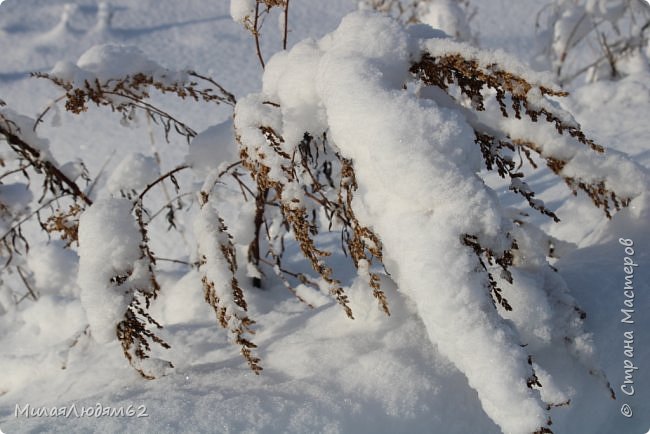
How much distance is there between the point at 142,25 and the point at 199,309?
7.88 metres

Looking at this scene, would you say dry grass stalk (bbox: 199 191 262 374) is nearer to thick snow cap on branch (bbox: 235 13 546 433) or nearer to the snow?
thick snow cap on branch (bbox: 235 13 546 433)

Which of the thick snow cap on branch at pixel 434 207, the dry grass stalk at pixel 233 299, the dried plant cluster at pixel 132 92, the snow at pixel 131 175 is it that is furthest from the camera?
the snow at pixel 131 175

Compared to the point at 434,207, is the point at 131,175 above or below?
above

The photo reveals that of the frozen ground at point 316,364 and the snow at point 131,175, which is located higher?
the snow at point 131,175

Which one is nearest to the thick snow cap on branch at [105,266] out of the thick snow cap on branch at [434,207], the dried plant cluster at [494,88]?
the thick snow cap on branch at [434,207]

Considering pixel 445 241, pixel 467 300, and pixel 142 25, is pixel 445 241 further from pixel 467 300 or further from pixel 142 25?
pixel 142 25

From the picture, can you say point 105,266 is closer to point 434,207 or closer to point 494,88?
point 434,207

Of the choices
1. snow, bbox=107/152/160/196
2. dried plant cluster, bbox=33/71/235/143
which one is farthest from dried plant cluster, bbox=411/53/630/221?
snow, bbox=107/152/160/196

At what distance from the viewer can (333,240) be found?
335 cm

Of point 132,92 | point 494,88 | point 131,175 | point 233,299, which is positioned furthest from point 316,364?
point 131,175

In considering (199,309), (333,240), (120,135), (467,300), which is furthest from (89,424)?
(120,135)

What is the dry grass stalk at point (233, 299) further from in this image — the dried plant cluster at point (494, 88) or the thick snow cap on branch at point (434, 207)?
the dried plant cluster at point (494, 88)

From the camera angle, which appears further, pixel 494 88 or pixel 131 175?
pixel 131 175

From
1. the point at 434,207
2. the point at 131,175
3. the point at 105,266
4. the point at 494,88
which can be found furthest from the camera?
the point at 131,175
